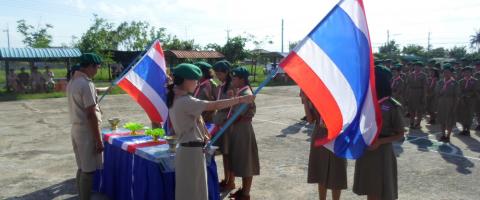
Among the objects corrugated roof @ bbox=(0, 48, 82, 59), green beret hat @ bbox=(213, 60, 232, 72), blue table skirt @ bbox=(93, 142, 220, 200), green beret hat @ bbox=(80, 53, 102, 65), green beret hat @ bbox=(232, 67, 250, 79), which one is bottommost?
blue table skirt @ bbox=(93, 142, 220, 200)

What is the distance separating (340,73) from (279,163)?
3.86 m

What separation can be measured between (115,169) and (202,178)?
77.7 inches

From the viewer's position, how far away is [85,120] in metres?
4.50

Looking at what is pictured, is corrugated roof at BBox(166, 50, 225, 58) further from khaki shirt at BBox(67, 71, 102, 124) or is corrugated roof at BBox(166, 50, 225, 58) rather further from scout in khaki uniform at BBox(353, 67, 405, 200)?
scout in khaki uniform at BBox(353, 67, 405, 200)

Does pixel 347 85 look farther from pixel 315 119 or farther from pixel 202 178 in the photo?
pixel 202 178

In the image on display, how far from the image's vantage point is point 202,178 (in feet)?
12.1

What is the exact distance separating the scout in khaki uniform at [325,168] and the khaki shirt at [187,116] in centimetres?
154

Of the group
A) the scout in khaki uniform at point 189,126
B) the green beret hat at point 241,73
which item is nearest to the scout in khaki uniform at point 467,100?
the green beret hat at point 241,73

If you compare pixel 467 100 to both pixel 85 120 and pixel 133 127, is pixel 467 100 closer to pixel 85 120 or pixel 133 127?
pixel 133 127

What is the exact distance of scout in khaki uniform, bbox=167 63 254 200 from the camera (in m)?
3.45

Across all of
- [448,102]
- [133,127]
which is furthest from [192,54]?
[133,127]

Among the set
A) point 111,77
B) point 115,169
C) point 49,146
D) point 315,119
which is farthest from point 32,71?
point 315,119

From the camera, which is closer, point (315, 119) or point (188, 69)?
point (188, 69)

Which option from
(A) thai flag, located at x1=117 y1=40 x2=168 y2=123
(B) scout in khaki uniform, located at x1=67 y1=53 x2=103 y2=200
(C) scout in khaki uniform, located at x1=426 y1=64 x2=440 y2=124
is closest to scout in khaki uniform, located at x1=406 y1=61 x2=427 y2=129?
(C) scout in khaki uniform, located at x1=426 y1=64 x2=440 y2=124
